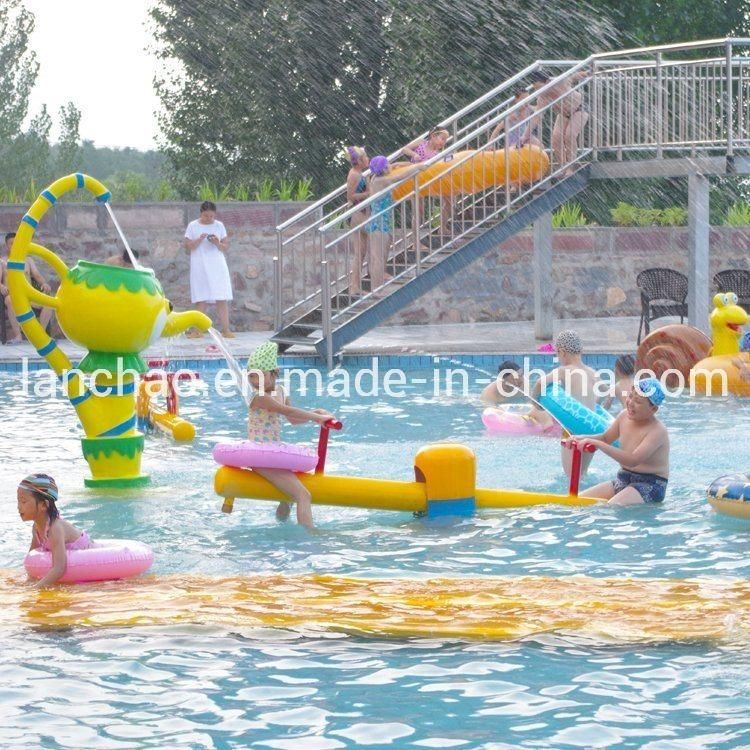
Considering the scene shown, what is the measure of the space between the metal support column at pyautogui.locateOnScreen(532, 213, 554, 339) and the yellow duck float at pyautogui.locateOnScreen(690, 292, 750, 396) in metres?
4.27

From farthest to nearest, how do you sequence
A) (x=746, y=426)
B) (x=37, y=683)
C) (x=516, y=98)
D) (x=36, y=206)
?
(x=516, y=98) → (x=746, y=426) → (x=36, y=206) → (x=37, y=683)

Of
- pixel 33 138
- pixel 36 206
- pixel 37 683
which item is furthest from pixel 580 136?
pixel 33 138

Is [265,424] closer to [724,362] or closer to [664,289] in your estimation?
[724,362]

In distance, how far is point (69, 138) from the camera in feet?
137

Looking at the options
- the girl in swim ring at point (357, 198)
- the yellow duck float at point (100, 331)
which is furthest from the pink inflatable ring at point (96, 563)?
the girl in swim ring at point (357, 198)

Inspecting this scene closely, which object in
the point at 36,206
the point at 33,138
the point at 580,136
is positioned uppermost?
the point at 33,138

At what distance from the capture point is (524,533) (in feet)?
27.5

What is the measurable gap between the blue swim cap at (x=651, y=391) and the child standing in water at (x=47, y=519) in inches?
139

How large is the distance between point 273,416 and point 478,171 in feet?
26.7

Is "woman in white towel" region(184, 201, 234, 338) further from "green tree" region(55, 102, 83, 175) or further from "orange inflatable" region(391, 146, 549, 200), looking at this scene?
"green tree" region(55, 102, 83, 175)

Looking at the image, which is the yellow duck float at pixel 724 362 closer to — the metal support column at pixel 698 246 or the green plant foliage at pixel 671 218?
the metal support column at pixel 698 246

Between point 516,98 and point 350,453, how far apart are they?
7376 millimetres

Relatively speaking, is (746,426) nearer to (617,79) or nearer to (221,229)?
(617,79)

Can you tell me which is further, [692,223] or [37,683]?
[692,223]
